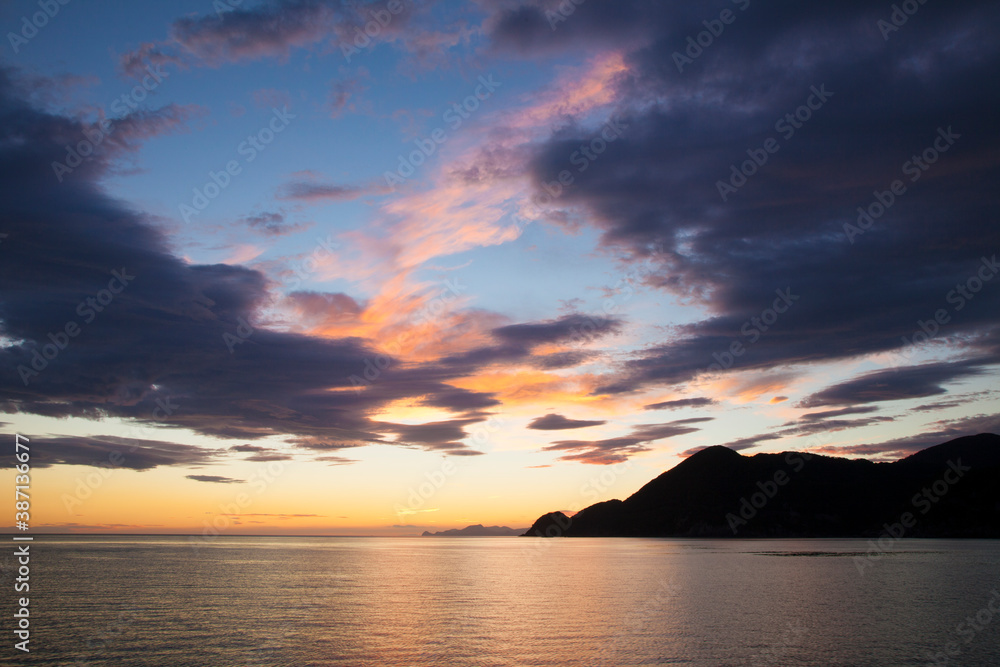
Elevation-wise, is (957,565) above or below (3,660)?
below

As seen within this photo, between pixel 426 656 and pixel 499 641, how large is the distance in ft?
27.8

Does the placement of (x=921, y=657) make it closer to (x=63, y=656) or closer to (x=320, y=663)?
(x=320, y=663)

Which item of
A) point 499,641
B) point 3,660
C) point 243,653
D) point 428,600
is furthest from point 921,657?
point 3,660

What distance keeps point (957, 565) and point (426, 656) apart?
133 m

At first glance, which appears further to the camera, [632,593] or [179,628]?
[632,593]

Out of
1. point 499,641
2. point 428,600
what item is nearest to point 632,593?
point 428,600

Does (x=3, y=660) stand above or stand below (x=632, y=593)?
above

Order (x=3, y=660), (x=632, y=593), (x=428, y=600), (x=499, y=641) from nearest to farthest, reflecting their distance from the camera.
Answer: (x=3, y=660) < (x=499, y=641) < (x=428, y=600) < (x=632, y=593)

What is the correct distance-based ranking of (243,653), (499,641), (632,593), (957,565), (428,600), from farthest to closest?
(957,565)
(632,593)
(428,600)
(499,641)
(243,653)

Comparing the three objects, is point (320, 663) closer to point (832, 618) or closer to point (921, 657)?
point (921, 657)

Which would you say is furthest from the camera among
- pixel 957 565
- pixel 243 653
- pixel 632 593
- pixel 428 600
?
pixel 957 565

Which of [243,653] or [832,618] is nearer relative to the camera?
[243,653]

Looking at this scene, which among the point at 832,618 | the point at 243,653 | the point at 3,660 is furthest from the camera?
the point at 832,618

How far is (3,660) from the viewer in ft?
137
